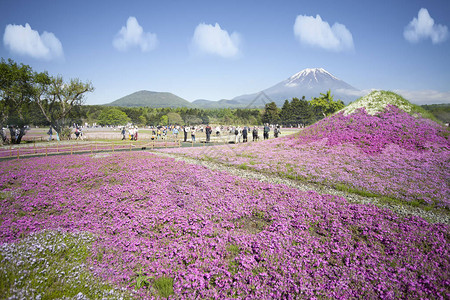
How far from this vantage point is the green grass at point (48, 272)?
447 centimetres

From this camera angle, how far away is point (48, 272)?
5008 millimetres

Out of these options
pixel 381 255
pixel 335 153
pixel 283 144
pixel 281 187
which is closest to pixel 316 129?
pixel 283 144

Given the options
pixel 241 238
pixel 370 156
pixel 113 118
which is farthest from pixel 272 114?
pixel 241 238

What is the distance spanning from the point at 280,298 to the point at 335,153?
17808 millimetres

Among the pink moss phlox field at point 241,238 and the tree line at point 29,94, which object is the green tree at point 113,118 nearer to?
the tree line at point 29,94

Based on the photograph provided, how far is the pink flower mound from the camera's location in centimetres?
1917

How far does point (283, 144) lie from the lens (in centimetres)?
2591

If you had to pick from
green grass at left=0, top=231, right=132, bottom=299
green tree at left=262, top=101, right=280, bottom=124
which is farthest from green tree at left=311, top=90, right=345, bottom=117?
green grass at left=0, top=231, right=132, bottom=299

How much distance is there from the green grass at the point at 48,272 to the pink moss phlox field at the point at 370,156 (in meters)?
12.7

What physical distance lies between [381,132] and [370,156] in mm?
5975

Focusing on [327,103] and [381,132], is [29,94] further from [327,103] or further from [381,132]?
[327,103]

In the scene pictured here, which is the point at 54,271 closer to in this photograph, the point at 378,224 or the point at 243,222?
the point at 243,222

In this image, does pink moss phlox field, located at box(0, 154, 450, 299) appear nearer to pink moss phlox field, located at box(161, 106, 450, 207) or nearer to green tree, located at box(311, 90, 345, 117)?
pink moss phlox field, located at box(161, 106, 450, 207)

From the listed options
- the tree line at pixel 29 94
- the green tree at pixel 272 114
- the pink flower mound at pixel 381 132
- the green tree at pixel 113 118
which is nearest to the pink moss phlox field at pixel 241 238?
the pink flower mound at pixel 381 132
